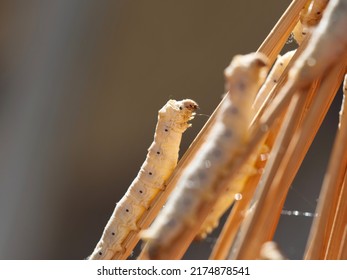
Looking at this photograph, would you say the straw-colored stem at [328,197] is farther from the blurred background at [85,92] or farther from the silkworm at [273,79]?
the blurred background at [85,92]

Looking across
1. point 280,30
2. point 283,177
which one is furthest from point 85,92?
point 283,177

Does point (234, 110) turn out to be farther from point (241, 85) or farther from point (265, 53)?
point (265, 53)

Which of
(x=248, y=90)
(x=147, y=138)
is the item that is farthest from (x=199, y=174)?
(x=147, y=138)

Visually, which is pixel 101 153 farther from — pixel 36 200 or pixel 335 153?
pixel 335 153

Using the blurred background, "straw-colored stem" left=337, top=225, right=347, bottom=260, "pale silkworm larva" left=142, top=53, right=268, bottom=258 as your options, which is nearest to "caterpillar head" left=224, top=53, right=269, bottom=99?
"pale silkworm larva" left=142, top=53, right=268, bottom=258
